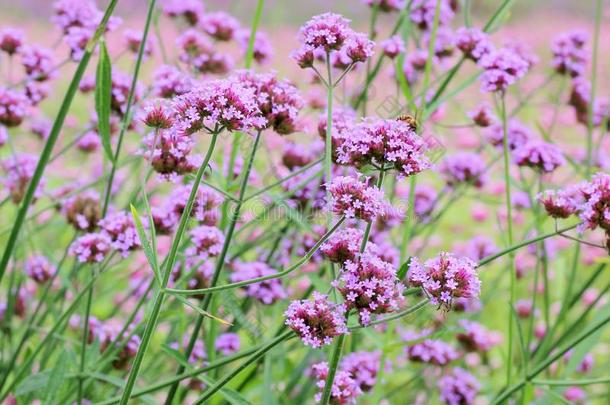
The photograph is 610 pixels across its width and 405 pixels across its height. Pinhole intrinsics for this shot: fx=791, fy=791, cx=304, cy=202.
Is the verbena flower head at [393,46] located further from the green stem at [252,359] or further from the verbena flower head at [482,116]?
the green stem at [252,359]

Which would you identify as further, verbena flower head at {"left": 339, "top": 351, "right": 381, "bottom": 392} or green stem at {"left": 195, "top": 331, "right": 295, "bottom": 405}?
verbena flower head at {"left": 339, "top": 351, "right": 381, "bottom": 392}

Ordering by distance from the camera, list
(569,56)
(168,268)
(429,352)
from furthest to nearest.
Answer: (569,56), (429,352), (168,268)

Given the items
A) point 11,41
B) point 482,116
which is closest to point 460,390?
point 482,116

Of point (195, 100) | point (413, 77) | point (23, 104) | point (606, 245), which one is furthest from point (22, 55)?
point (606, 245)

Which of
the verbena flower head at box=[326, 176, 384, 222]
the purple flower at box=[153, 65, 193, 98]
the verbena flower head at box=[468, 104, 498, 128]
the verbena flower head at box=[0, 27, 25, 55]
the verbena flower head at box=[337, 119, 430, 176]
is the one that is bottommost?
the verbena flower head at box=[326, 176, 384, 222]

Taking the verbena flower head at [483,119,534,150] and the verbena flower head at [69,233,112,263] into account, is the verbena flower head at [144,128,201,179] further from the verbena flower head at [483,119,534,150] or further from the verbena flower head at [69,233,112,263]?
the verbena flower head at [483,119,534,150]

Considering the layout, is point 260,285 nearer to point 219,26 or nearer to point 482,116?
point 482,116

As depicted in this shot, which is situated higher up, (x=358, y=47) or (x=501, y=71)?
(x=501, y=71)

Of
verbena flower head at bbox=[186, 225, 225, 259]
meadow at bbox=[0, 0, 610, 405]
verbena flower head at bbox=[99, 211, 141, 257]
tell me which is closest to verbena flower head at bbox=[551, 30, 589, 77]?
meadow at bbox=[0, 0, 610, 405]
